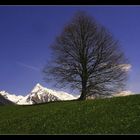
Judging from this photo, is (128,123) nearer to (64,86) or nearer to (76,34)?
(64,86)

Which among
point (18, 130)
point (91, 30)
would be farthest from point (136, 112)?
point (91, 30)

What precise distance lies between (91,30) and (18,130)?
21308 mm

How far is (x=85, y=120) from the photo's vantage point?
20000mm

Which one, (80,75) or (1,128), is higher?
(80,75)

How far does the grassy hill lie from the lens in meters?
17.7

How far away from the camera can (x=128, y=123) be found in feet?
58.6

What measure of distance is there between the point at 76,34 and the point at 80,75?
4604 mm

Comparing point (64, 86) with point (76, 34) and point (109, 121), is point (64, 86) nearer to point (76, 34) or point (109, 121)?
point (76, 34)

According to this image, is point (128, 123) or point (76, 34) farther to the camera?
point (76, 34)

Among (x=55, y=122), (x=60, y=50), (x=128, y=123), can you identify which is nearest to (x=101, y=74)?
(x=60, y=50)

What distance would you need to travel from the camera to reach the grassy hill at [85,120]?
17.7 meters
